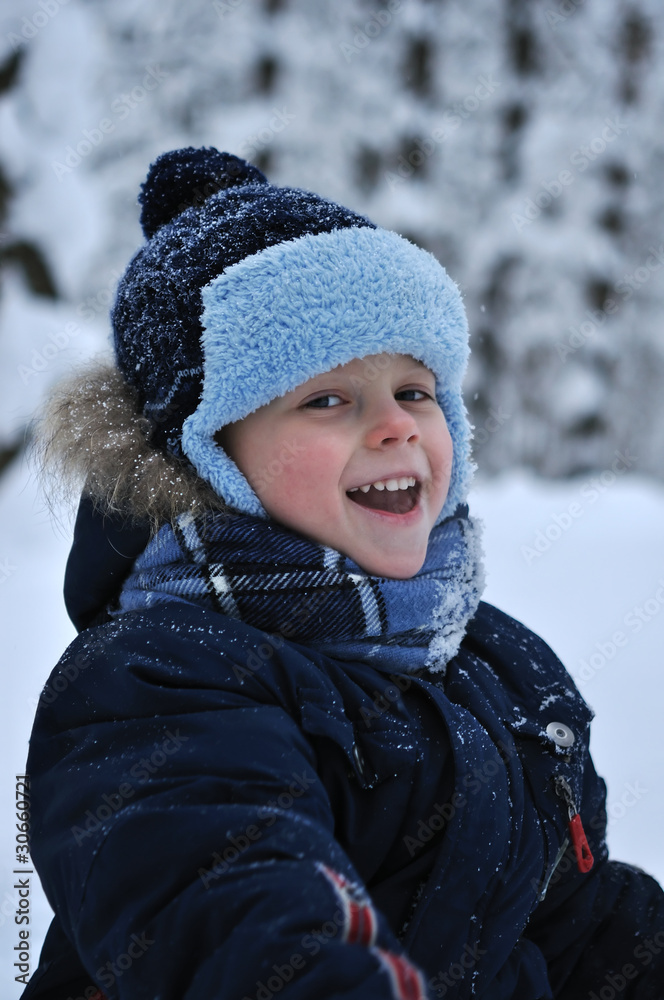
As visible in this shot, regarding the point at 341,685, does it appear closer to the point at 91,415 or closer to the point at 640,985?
the point at 91,415

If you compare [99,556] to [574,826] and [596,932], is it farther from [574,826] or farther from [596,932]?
[596,932]

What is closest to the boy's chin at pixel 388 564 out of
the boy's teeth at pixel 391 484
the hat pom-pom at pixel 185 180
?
the boy's teeth at pixel 391 484

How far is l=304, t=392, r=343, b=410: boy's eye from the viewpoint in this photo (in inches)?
56.7

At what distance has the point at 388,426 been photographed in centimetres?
141

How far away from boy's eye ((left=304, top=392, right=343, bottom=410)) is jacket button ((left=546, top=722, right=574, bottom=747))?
0.71 meters

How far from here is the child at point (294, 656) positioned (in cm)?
104

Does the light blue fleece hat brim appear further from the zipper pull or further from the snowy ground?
the zipper pull

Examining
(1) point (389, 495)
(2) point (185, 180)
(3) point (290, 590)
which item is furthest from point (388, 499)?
(2) point (185, 180)

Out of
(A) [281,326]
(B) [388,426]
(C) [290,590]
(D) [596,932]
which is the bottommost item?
(D) [596,932]

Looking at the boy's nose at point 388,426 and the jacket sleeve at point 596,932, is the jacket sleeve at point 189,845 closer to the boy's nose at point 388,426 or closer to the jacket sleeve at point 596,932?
the boy's nose at point 388,426

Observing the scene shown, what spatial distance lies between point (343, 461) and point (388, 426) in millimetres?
98

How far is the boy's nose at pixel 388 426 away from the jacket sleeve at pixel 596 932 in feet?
2.69

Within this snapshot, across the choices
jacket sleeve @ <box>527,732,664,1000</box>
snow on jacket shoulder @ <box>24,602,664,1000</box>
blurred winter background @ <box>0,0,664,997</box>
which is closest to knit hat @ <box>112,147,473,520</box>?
snow on jacket shoulder @ <box>24,602,664,1000</box>

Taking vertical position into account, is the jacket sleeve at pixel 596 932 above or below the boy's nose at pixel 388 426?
below
